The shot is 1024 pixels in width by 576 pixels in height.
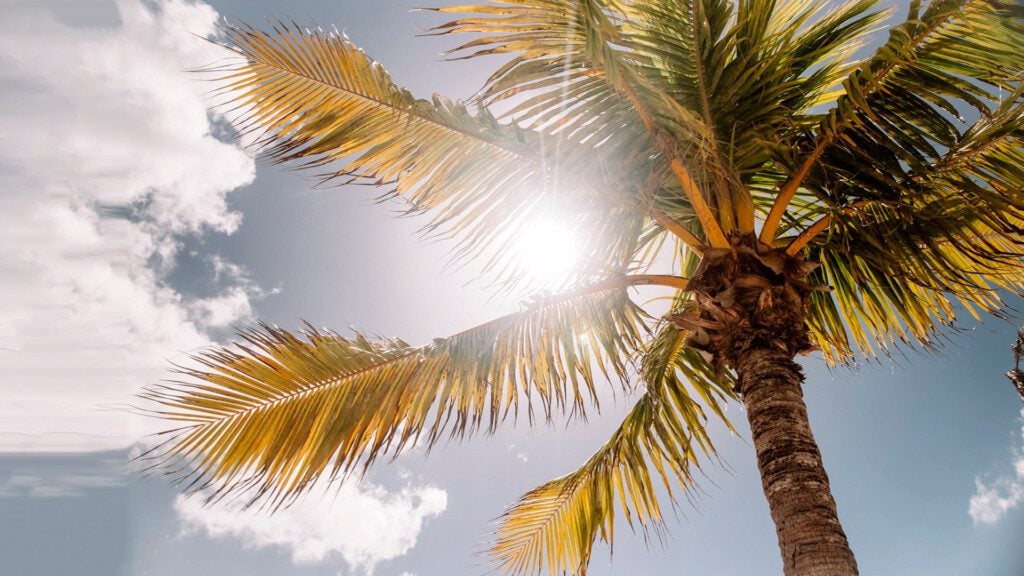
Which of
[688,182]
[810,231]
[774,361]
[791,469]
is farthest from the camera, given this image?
[810,231]

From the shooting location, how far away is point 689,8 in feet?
13.1

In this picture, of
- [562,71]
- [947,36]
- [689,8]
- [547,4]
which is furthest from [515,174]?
[947,36]

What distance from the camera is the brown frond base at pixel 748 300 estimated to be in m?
→ 3.83

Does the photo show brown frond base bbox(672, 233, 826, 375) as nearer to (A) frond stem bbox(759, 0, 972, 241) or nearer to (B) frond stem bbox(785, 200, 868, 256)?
(B) frond stem bbox(785, 200, 868, 256)

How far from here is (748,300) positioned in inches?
151

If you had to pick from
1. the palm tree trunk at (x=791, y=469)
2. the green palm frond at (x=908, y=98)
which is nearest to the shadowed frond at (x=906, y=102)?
the green palm frond at (x=908, y=98)

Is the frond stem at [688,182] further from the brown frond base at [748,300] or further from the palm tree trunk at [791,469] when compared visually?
the palm tree trunk at [791,469]

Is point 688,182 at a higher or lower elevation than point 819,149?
lower

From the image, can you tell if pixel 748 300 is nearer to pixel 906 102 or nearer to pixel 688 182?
pixel 688 182

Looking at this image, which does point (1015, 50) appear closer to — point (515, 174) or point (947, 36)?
point (947, 36)

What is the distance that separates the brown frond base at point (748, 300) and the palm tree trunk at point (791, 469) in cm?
11

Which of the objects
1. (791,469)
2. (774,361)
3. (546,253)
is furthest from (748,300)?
(546,253)

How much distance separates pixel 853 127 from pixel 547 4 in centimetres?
202

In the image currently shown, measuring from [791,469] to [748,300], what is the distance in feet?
3.29
